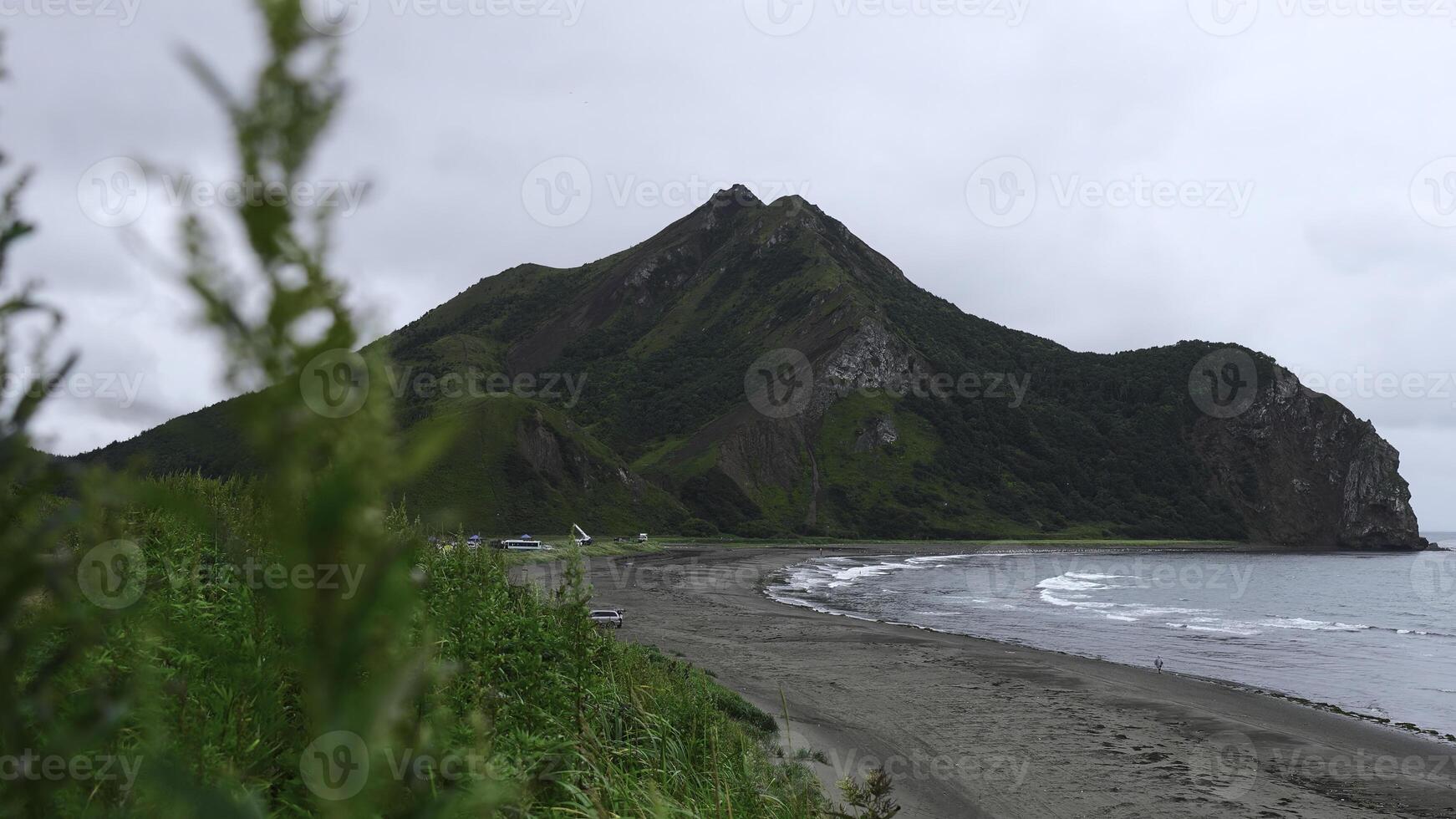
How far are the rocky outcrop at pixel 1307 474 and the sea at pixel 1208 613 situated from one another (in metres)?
69.4

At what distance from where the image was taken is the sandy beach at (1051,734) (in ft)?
60.0

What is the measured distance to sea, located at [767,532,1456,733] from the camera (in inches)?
1375

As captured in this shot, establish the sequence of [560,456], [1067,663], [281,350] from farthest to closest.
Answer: [560,456], [1067,663], [281,350]

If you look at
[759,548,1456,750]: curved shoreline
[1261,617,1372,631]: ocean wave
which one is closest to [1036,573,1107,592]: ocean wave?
[1261,617,1372,631]: ocean wave

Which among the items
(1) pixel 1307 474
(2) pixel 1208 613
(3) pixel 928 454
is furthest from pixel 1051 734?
(1) pixel 1307 474

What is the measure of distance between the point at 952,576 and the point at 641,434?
114 m

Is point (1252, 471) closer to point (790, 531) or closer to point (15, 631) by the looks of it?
point (790, 531)

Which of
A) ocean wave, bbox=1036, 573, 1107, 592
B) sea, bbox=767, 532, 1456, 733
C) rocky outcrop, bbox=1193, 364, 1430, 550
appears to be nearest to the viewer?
sea, bbox=767, 532, 1456, 733

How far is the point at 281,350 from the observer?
3.67 ft

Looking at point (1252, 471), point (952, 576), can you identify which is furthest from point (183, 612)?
point (1252, 471)

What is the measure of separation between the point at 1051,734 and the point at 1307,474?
186807 millimetres

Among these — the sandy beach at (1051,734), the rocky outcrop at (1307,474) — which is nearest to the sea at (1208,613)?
the sandy beach at (1051,734)

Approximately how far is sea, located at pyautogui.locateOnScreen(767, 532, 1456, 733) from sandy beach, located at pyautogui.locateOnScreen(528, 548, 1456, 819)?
4763 mm

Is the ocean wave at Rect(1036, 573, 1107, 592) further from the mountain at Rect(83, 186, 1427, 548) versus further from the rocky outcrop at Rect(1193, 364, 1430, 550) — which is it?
the rocky outcrop at Rect(1193, 364, 1430, 550)
